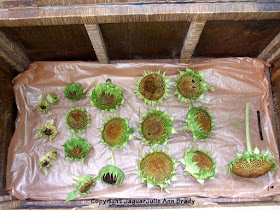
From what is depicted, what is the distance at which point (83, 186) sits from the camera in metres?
1.86

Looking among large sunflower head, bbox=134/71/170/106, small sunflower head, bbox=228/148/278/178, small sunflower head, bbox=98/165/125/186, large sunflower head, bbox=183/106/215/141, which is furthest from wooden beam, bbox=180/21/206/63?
small sunflower head, bbox=98/165/125/186

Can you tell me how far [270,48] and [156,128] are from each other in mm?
983

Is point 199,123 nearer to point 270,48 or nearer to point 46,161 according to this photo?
point 270,48

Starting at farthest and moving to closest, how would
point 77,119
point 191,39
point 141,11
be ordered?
point 77,119, point 191,39, point 141,11

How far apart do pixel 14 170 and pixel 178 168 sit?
1215 mm

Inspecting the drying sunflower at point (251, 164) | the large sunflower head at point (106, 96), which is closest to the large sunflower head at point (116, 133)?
the large sunflower head at point (106, 96)

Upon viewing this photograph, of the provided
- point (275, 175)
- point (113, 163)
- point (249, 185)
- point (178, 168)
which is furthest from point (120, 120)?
point (275, 175)

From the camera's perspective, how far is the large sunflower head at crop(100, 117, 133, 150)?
1876mm

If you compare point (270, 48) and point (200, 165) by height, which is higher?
point (270, 48)

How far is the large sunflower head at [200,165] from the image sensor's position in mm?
1834

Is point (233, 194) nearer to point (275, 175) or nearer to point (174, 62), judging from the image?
point (275, 175)

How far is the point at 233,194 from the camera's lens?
1931 mm

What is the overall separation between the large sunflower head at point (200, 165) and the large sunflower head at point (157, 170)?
4.0 inches

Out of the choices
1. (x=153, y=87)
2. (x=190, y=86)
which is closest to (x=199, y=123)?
(x=190, y=86)
